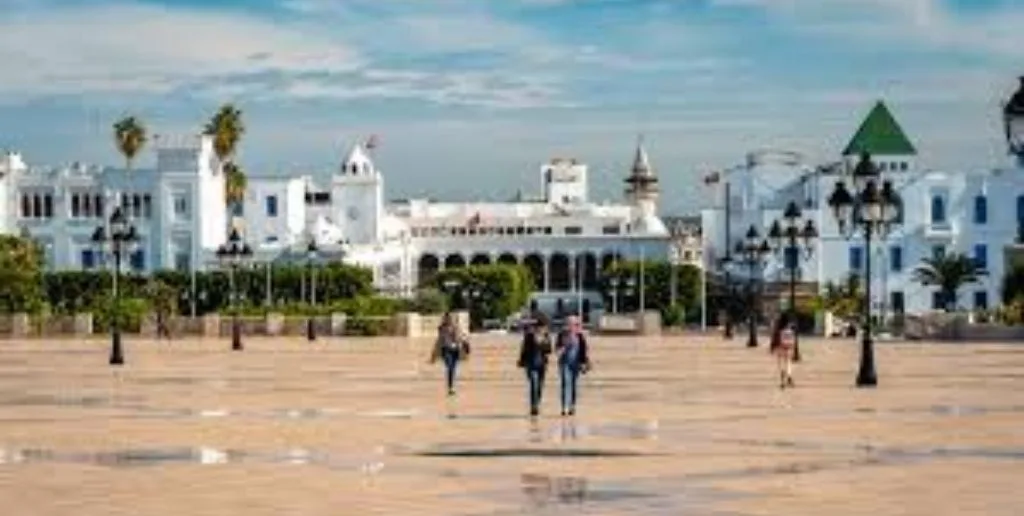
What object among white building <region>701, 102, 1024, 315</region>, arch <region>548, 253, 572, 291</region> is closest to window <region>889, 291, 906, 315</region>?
white building <region>701, 102, 1024, 315</region>

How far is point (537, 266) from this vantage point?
182 m

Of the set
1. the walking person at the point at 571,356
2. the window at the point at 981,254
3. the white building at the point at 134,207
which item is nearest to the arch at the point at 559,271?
the white building at the point at 134,207

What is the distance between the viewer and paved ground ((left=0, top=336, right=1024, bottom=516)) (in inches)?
647

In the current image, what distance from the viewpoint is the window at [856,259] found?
130m

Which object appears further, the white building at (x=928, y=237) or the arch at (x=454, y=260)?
the arch at (x=454, y=260)

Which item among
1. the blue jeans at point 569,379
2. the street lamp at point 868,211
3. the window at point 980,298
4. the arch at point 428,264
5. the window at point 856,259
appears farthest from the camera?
the arch at point 428,264

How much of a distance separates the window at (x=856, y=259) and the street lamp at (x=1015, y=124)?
114026 millimetres

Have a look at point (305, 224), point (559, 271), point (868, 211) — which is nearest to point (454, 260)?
point (559, 271)

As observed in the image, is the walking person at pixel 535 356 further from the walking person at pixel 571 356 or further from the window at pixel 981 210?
the window at pixel 981 210

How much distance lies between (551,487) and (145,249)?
126527 millimetres

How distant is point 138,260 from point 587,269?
5032 centimetres

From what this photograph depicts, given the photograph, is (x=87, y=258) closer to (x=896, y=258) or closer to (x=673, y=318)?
(x=673, y=318)

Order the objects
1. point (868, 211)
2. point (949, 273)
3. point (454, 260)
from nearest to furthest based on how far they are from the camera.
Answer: point (868, 211) → point (949, 273) → point (454, 260)

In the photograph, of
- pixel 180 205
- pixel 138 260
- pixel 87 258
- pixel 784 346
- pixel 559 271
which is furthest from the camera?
pixel 559 271
